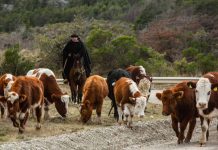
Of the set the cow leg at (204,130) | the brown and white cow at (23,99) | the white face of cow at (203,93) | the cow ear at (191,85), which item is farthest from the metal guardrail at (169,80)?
the white face of cow at (203,93)

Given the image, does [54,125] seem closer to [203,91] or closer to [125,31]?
[203,91]

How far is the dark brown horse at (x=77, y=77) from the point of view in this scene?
24594mm

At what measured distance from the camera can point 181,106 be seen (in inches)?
702

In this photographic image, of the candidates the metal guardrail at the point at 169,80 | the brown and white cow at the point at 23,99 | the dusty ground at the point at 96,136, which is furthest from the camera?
the metal guardrail at the point at 169,80

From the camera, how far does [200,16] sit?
69.6 meters

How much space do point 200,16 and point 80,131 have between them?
52.8 metres

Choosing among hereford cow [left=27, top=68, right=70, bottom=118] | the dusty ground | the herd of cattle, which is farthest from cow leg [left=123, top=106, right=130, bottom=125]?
hereford cow [left=27, top=68, right=70, bottom=118]

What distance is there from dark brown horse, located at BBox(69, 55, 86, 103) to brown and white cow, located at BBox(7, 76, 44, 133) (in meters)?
5.00

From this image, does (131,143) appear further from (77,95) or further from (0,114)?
(77,95)

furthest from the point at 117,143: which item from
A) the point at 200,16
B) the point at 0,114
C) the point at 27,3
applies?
the point at 27,3

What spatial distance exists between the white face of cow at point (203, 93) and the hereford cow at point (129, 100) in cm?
251

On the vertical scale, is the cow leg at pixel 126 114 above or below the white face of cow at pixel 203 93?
below

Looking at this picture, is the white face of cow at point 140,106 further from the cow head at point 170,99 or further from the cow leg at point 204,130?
the cow leg at point 204,130

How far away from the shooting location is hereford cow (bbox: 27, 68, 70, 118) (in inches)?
837
